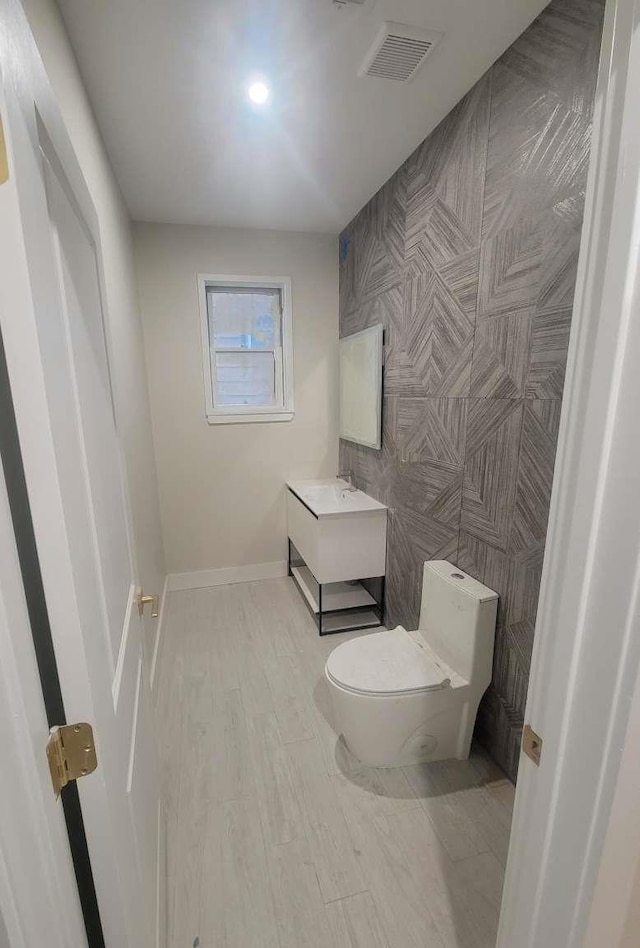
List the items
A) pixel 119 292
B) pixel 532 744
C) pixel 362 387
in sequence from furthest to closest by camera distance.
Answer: pixel 362 387
pixel 119 292
pixel 532 744

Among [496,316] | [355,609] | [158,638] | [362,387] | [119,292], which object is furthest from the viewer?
[355,609]

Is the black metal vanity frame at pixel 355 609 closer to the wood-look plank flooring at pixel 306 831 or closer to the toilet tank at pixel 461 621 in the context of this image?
the wood-look plank flooring at pixel 306 831

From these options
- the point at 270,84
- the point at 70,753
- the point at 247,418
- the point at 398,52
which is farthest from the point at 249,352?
the point at 70,753

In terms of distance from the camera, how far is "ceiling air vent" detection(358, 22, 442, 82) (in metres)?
1.34

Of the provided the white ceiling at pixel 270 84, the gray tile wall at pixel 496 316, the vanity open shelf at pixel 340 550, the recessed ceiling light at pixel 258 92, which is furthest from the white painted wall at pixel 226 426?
the recessed ceiling light at pixel 258 92

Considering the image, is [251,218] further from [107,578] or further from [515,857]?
[515,857]

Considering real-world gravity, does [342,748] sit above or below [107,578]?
Answer: below

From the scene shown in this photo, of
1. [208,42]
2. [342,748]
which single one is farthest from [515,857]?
[208,42]

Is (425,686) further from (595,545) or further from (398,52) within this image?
(398,52)

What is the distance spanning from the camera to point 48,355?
52 cm

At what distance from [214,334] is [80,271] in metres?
2.36

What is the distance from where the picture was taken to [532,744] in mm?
673

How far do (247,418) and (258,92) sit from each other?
6.17ft

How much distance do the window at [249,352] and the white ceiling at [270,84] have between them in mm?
699
